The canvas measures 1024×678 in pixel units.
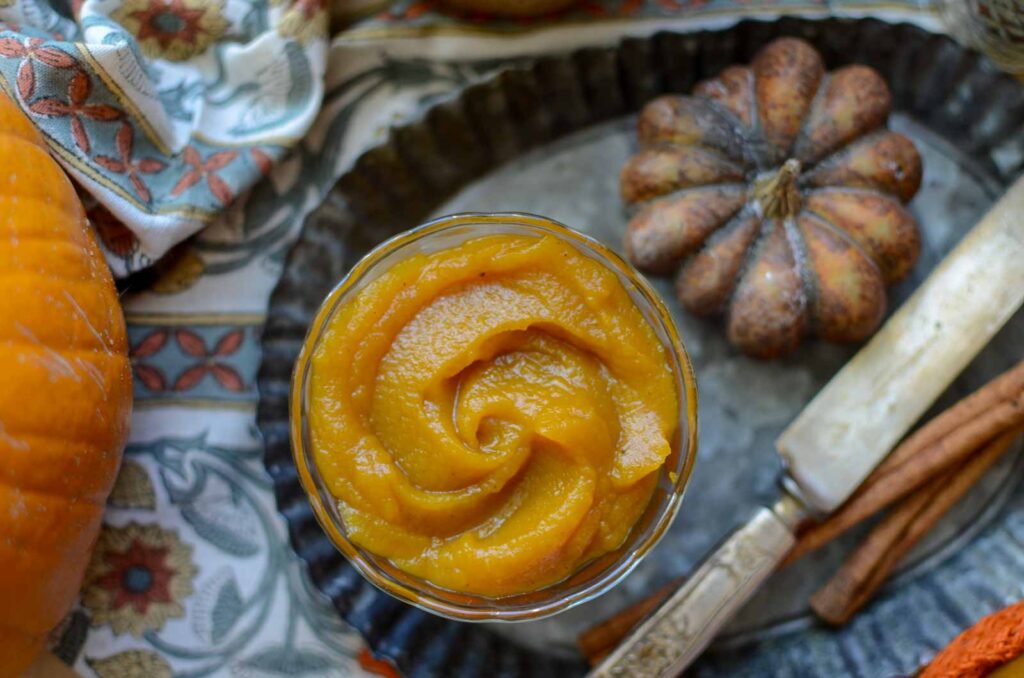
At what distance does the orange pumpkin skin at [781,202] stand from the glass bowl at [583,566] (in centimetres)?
18

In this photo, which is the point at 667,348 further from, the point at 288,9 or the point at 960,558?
the point at 288,9

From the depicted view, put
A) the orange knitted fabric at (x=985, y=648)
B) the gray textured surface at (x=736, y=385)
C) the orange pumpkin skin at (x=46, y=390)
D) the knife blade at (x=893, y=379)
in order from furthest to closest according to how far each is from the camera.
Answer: the gray textured surface at (x=736, y=385)
the knife blade at (x=893, y=379)
the orange knitted fabric at (x=985, y=648)
the orange pumpkin skin at (x=46, y=390)

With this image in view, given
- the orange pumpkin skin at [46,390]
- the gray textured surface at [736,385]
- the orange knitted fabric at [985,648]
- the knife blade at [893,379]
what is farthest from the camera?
Answer: the gray textured surface at [736,385]

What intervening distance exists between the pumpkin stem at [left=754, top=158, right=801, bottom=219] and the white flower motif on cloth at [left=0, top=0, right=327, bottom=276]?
877 mm

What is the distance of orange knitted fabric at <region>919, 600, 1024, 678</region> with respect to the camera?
1531 millimetres

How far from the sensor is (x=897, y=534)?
172 cm

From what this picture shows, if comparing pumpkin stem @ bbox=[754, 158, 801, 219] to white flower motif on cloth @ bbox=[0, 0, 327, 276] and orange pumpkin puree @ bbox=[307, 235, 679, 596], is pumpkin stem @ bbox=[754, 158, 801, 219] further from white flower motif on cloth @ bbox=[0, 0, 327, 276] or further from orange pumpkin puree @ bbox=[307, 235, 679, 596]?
white flower motif on cloth @ bbox=[0, 0, 327, 276]

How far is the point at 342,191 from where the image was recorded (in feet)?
5.98

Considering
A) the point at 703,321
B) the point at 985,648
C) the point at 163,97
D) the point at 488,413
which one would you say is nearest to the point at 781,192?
the point at 703,321

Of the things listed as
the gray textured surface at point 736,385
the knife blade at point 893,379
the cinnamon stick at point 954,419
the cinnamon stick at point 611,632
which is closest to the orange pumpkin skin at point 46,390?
the gray textured surface at point 736,385

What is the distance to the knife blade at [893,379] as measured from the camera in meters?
1.66

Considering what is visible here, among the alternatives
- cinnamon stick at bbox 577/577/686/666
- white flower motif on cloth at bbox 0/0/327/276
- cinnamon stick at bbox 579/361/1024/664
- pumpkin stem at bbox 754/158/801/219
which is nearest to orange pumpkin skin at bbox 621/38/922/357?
pumpkin stem at bbox 754/158/801/219

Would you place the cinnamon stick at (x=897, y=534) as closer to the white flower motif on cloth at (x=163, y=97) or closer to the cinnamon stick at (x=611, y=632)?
the cinnamon stick at (x=611, y=632)

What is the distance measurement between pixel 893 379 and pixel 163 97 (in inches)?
58.6
